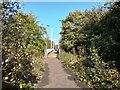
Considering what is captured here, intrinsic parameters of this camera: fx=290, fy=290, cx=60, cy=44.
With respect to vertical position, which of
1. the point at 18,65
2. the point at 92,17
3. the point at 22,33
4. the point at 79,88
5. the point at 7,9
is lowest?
the point at 79,88

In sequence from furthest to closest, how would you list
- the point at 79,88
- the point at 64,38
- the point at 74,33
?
the point at 64,38 → the point at 74,33 → the point at 79,88

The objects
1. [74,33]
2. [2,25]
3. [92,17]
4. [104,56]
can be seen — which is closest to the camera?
[2,25]

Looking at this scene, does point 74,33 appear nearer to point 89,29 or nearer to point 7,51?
point 89,29

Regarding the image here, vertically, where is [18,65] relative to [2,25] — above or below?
below

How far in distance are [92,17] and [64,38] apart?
11469 mm

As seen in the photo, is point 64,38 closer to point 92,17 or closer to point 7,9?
point 92,17

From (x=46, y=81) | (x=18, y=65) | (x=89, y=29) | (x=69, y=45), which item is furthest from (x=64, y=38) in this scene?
(x=18, y=65)

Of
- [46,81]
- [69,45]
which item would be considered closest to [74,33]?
[69,45]

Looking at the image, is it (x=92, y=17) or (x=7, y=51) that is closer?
(x=7, y=51)

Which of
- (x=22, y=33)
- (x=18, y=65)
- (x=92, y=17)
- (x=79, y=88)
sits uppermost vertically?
(x=92, y=17)

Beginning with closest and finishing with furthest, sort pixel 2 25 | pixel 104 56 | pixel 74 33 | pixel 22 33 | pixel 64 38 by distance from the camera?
pixel 2 25 < pixel 22 33 < pixel 104 56 < pixel 74 33 < pixel 64 38

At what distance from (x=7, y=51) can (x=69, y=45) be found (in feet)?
76.3

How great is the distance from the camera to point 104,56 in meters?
14.4

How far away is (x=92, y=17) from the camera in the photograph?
2331 centimetres
